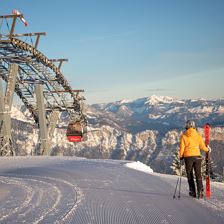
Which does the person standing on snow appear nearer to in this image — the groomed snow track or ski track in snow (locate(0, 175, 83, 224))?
the groomed snow track

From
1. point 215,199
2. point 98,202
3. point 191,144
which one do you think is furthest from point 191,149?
point 98,202

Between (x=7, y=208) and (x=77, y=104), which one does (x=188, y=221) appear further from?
(x=77, y=104)

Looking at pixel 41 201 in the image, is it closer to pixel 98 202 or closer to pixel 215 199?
pixel 98 202

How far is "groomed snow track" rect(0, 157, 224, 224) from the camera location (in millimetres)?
5840

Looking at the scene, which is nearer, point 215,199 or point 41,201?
point 41,201

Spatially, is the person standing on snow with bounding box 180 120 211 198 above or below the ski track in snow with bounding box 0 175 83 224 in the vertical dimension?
above

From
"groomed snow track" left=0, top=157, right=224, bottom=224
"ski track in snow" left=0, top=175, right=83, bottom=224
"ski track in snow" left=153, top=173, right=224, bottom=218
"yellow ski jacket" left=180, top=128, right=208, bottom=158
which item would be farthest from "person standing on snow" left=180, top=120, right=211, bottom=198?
"ski track in snow" left=0, top=175, right=83, bottom=224

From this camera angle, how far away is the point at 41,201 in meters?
7.26

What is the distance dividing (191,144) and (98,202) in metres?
2.67

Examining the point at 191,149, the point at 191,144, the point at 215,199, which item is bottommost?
the point at 215,199

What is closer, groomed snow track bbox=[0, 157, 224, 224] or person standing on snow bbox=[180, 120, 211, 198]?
groomed snow track bbox=[0, 157, 224, 224]

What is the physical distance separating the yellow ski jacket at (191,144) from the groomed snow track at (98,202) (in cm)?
106

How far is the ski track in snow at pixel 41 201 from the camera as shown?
19.4ft

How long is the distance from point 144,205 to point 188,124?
2.40 m
